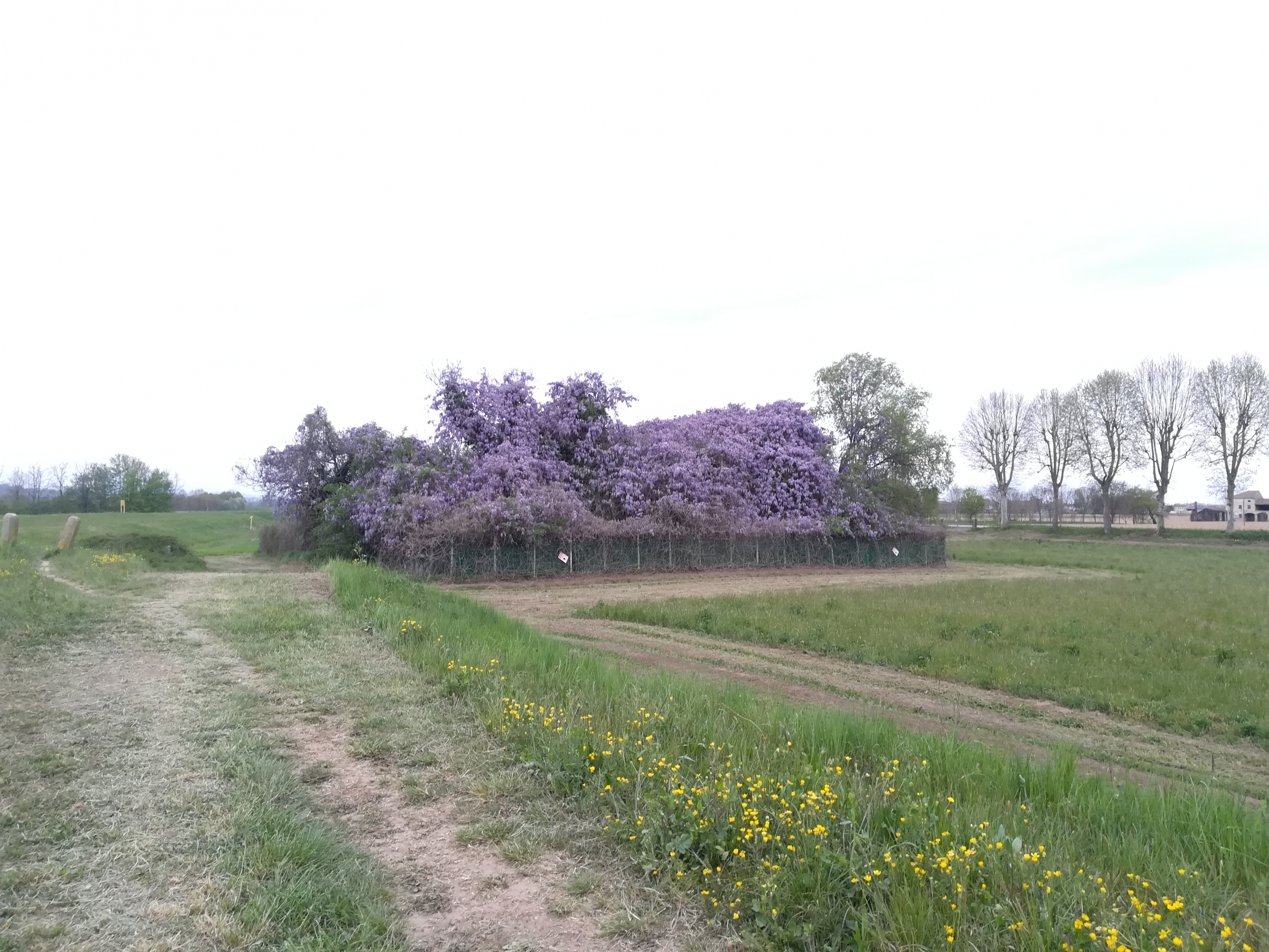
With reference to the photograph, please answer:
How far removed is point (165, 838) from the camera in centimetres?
412

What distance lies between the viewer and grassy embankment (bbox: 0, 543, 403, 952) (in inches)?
130

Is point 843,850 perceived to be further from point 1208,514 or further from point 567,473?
point 1208,514

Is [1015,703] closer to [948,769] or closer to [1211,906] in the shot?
[948,769]

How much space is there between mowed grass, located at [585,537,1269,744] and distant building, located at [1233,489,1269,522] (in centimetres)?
10859

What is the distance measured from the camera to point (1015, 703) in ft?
31.9

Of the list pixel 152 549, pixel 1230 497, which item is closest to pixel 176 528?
pixel 152 549

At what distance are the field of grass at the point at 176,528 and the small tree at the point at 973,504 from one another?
6940cm

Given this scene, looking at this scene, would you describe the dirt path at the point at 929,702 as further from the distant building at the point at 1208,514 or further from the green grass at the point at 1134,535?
the distant building at the point at 1208,514

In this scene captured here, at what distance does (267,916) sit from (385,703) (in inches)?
143

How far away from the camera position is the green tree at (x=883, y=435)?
40688 mm

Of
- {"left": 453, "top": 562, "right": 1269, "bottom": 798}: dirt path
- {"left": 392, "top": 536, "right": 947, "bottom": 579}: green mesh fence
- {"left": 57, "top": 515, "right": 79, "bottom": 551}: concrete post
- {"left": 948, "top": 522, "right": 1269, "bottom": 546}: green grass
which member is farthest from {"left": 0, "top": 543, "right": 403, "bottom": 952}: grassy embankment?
{"left": 948, "top": 522, "right": 1269, "bottom": 546}: green grass

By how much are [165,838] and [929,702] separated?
26.4ft

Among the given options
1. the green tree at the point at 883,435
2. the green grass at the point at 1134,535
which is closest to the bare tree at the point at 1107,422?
the green grass at the point at 1134,535

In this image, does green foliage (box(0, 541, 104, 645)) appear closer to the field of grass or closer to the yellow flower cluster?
the yellow flower cluster
